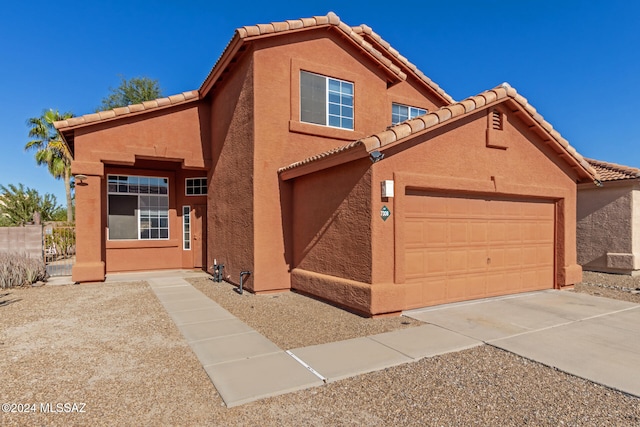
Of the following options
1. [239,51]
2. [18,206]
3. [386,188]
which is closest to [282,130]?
[239,51]

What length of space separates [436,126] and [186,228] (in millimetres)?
10243

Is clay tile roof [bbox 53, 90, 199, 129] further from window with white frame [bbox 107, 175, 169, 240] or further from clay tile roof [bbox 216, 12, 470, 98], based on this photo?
window with white frame [bbox 107, 175, 169, 240]

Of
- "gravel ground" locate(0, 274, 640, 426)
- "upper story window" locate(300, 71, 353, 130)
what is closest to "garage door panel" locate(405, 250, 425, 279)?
"gravel ground" locate(0, 274, 640, 426)

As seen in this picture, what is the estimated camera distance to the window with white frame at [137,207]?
12.8 metres

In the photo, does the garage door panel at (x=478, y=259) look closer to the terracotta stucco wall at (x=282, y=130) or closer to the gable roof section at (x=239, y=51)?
the terracotta stucco wall at (x=282, y=130)

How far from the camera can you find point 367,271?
691 centimetres

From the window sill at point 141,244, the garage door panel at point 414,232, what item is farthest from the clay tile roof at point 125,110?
the garage door panel at point 414,232

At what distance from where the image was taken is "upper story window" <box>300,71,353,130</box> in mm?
10078

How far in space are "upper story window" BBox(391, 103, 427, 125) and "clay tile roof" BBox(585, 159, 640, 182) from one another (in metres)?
7.23

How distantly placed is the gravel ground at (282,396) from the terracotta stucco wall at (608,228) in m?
11.0

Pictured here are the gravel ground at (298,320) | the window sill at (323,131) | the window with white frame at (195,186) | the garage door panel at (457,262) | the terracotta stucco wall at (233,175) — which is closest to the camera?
the gravel ground at (298,320)

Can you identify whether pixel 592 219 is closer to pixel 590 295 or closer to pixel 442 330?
pixel 590 295

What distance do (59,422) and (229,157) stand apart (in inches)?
328

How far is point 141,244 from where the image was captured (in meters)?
13.2
